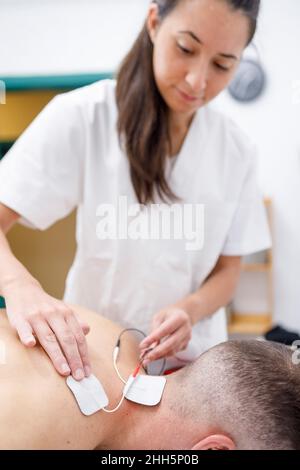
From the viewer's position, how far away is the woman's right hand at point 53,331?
0.74 m

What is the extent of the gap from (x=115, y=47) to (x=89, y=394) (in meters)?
0.70

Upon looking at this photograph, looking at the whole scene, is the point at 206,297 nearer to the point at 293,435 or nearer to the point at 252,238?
the point at 252,238

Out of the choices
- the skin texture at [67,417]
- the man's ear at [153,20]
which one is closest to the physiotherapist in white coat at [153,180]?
the man's ear at [153,20]

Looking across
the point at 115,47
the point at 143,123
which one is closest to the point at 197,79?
the point at 143,123

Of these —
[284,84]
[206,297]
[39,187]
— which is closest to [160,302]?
[206,297]

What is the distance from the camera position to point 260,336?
1.12 metres

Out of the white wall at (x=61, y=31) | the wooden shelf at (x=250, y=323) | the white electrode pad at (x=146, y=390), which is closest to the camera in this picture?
the white electrode pad at (x=146, y=390)

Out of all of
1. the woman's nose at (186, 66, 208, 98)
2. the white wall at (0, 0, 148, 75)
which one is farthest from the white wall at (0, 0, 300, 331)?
the woman's nose at (186, 66, 208, 98)

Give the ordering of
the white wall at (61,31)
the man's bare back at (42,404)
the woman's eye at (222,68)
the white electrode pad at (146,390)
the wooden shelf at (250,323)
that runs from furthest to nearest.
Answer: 1. the wooden shelf at (250,323)
2. the white wall at (61,31)
3. the woman's eye at (222,68)
4. the white electrode pad at (146,390)
5. the man's bare back at (42,404)

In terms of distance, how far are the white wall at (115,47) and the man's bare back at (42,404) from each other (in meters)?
0.49

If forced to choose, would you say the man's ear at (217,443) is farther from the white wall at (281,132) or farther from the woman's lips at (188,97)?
the woman's lips at (188,97)

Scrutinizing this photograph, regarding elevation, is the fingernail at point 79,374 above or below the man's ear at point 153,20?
below

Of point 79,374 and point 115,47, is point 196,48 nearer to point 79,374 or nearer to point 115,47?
point 115,47

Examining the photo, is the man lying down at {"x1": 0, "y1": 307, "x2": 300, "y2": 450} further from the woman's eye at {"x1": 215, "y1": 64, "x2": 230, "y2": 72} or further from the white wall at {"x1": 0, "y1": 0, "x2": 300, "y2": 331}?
the woman's eye at {"x1": 215, "y1": 64, "x2": 230, "y2": 72}
